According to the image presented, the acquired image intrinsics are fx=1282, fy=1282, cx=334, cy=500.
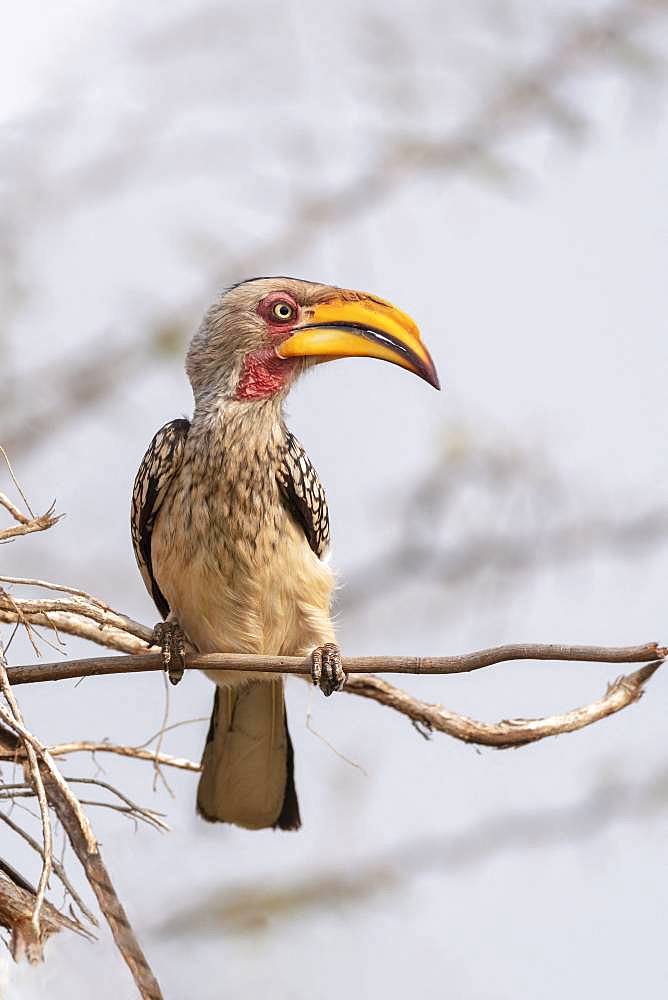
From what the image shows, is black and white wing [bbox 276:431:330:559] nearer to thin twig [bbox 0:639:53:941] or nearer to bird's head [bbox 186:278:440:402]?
bird's head [bbox 186:278:440:402]

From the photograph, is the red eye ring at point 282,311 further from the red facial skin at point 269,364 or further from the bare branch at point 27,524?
the bare branch at point 27,524

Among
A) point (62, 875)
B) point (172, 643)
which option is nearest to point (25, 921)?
point (62, 875)

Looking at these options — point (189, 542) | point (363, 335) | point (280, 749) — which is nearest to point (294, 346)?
point (363, 335)

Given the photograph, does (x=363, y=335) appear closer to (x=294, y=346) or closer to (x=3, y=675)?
(x=294, y=346)

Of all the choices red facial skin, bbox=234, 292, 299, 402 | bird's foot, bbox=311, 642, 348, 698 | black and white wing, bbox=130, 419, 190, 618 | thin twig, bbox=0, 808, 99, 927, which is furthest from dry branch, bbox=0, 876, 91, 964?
red facial skin, bbox=234, 292, 299, 402

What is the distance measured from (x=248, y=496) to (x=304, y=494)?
20 cm

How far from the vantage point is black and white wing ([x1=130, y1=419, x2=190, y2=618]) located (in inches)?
148

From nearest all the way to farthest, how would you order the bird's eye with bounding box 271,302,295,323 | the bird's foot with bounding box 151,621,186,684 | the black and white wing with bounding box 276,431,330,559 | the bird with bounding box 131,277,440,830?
the bird's foot with bounding box 151,621,186,684
the bird with bounding box 131,277,440,830
the black and white wing with bounding box 276,431,330,559
the bird's eye with bounding box 271,302,295,323

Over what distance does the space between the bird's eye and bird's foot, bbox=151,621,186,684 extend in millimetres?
978

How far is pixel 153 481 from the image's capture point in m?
3.79

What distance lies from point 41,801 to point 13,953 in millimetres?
300

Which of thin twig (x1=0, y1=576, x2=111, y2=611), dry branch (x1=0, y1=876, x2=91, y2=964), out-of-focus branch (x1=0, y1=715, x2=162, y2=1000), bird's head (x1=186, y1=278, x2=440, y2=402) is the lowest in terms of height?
dry branch (x1=0, y1=876, x2=91, y2=964)

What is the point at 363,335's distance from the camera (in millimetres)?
3682

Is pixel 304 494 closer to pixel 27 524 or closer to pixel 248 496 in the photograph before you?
pixel 248 496
